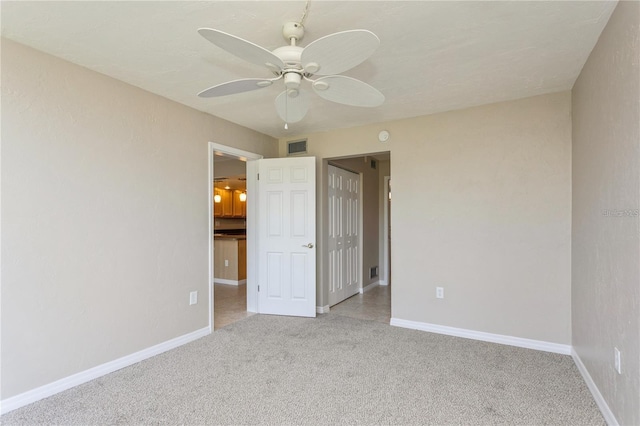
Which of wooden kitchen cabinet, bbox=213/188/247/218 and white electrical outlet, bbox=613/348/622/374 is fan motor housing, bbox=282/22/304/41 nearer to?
white electrical outlet, bbox=613/348/622/374

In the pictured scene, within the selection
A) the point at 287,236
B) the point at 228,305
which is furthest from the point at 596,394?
the point at 228,305

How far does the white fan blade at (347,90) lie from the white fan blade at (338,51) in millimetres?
68

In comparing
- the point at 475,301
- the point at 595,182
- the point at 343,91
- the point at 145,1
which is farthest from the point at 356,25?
the point at 475,301

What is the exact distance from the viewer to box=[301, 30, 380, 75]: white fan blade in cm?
138

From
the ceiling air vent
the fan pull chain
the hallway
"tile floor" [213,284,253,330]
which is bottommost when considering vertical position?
the hallway

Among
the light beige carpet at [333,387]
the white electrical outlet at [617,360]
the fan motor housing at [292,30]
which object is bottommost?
the light beige carpet at [333,387]

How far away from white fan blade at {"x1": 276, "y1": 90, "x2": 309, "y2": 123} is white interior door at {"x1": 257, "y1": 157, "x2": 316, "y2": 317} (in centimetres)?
165

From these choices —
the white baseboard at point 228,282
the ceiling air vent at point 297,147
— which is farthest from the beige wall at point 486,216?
the white baseboard at point 228,282

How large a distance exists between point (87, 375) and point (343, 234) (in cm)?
326

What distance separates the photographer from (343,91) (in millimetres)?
1902

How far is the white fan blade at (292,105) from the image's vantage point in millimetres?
2115

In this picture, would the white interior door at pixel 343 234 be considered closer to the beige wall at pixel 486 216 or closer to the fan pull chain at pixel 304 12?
the beige wall at pixel 486 216

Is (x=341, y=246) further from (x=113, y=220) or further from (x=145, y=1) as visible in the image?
(x=145, y=1)

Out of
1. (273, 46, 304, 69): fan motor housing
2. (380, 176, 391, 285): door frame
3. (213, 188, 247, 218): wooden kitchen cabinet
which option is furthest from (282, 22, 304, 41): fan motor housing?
(213, 188, 247, 218): wooden kitchen cabinet
